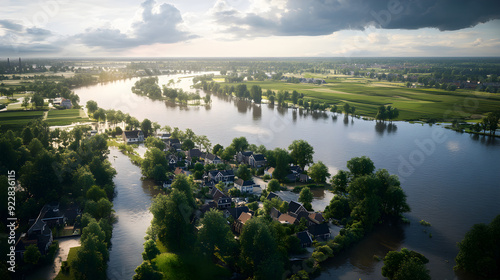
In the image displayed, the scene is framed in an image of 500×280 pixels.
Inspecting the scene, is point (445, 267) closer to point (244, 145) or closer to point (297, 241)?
point (297, 241)

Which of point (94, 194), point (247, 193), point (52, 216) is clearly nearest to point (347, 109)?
point (247, 193)

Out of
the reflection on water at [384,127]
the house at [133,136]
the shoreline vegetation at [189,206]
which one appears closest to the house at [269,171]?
the shoreline vegetation at [189,206]

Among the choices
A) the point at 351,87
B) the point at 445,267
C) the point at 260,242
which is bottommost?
the point at 445,267

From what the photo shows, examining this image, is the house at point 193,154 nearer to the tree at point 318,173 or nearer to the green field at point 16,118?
the tree at point 318,173

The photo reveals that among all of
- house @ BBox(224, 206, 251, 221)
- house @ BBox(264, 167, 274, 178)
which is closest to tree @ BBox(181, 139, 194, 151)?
house @ BBox(264, 167, 274, 178)

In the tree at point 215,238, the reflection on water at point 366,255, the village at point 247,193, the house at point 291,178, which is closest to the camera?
the tree at point 215,238

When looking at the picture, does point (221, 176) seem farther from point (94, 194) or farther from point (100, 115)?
point (100, 115)

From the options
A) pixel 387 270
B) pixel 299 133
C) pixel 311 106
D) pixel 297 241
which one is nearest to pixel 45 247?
pixel 297 241
